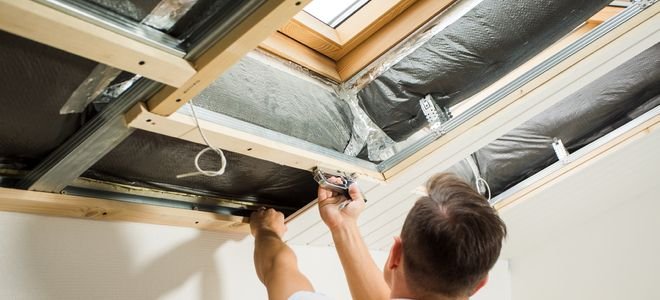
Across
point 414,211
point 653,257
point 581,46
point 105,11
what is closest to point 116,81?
point 105,11

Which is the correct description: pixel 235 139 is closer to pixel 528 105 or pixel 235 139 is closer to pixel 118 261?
pixel 118 261

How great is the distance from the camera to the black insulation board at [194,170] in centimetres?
127

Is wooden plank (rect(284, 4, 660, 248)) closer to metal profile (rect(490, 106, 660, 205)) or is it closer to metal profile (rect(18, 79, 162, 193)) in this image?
metal profile (rect(490, 106, 660, 205))

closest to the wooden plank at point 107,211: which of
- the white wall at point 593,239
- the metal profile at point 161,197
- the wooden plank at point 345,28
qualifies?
the metal profile at point 161,197

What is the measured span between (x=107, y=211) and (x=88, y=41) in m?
0.64

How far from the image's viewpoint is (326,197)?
1.64 meters

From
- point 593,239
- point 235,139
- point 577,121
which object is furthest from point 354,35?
point 593,239

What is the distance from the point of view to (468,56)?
1.52m

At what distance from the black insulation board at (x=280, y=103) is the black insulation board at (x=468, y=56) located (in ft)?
0.48

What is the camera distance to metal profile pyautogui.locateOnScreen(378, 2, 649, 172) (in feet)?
4.65

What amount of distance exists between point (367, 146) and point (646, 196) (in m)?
2.13

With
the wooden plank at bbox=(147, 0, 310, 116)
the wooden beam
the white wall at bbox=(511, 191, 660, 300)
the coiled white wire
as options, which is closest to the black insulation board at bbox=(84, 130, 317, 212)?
the wooden beam

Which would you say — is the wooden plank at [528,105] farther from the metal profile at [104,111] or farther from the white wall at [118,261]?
the metal profile at [104,111]

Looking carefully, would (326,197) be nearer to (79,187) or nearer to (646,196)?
(79,187)
